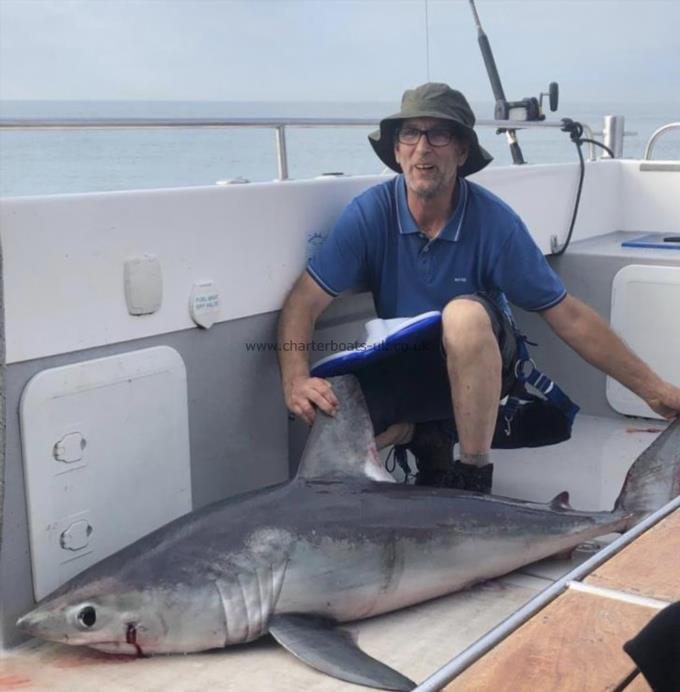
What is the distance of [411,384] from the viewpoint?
10.4 ft

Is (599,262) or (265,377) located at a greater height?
(599,262)

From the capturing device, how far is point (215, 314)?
110 inches

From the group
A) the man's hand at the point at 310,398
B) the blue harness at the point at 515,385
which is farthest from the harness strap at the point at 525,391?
the man's hand at the point at 310,398

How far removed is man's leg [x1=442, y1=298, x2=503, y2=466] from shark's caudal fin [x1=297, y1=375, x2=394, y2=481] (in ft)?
1.12

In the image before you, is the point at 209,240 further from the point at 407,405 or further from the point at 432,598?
the point at 432,598

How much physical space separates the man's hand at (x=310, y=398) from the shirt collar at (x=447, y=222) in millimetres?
671

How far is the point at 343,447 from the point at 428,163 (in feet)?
Answer: 3.44

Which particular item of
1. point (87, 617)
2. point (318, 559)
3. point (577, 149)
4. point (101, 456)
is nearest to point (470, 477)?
point (318, 559)

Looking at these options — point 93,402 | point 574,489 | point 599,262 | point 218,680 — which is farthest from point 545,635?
point 599,262

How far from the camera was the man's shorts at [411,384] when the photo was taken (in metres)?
3.14

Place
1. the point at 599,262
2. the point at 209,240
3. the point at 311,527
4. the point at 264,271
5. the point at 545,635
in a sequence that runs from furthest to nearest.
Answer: the point at 599,262
the point at 264,271
the point at 209,240
the point at 311,527
the point at 545,635

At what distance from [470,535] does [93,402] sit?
99cm

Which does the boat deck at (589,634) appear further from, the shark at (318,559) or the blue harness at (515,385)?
the blue harness at (515,385)

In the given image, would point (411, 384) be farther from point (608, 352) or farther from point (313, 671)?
point (313, 671)
